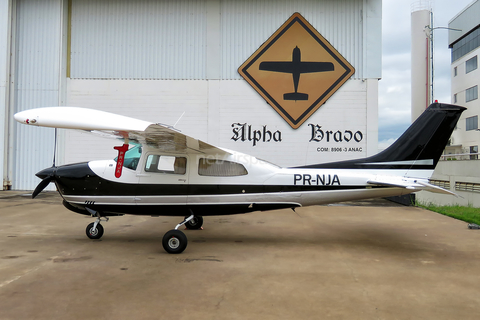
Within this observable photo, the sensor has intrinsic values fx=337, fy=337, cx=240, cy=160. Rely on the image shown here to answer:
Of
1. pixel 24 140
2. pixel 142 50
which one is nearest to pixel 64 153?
pixel 24 140

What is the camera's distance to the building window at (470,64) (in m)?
40.2

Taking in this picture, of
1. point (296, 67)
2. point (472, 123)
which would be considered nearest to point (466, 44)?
point (472, 123)

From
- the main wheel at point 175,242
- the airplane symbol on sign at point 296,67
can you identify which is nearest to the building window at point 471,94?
the airplane symbol on sign at point 296,67

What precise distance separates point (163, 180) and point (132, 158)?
794 millimetres

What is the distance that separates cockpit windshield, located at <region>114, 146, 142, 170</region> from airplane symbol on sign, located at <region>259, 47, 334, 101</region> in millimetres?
8421

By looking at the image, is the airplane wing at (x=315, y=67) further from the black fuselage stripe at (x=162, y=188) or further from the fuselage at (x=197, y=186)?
the black fuselage stripe at (x=162, y=188)

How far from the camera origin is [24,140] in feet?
47.6

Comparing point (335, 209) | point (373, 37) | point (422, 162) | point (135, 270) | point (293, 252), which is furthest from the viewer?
point (373, 37)

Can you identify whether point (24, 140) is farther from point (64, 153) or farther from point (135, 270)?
point (135, 270)

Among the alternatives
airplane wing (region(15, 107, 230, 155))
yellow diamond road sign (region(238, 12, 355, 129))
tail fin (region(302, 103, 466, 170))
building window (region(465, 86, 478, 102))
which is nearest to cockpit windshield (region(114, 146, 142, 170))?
airplane wing (region(15, 107, 230, 155))

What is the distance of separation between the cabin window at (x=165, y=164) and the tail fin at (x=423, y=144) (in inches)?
106

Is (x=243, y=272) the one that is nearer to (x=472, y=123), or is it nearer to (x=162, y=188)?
(x=162, y=188)

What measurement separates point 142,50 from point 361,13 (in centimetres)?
927

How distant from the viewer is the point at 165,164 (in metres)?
6.58
